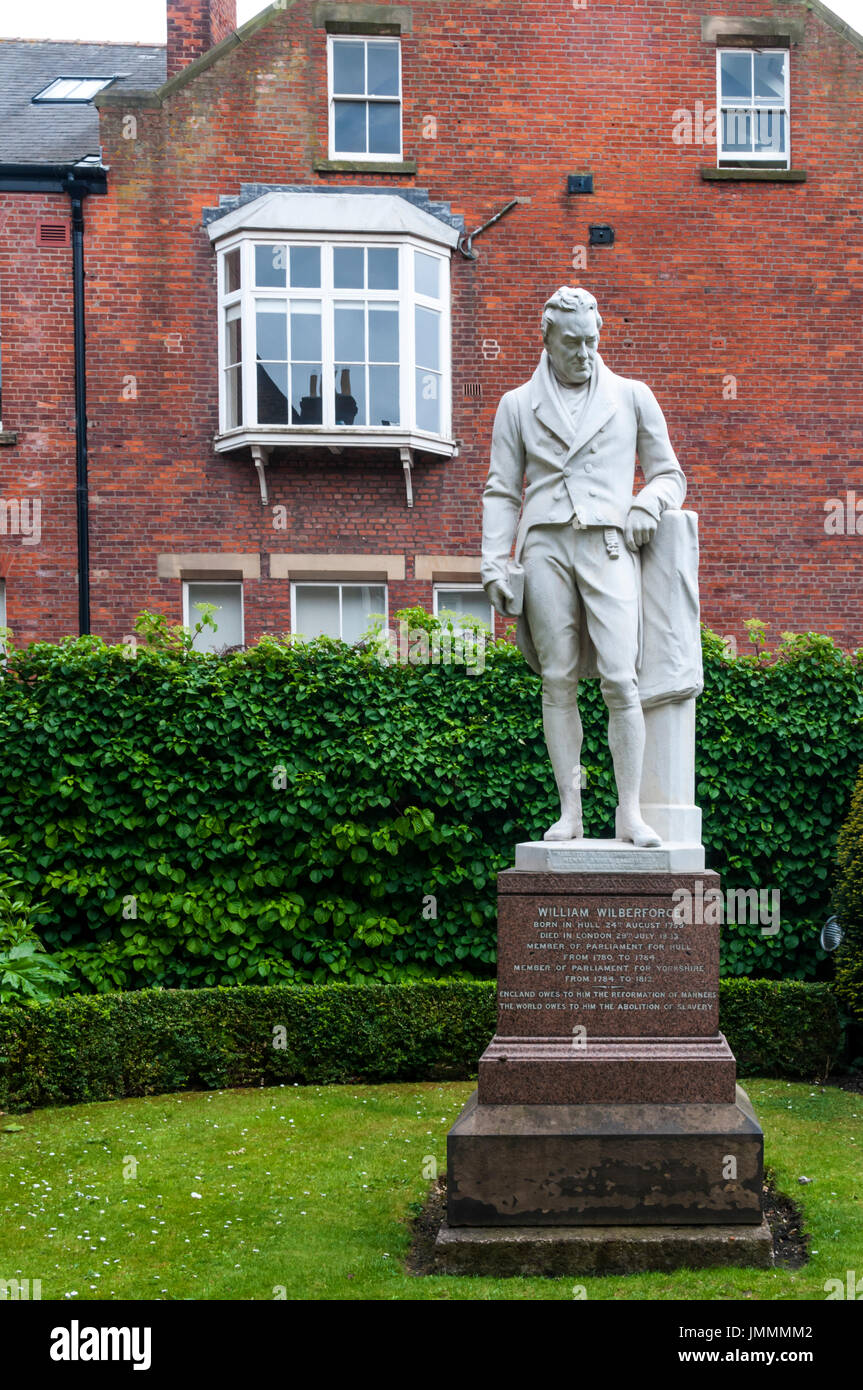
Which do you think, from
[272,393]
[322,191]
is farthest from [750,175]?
[272,393]

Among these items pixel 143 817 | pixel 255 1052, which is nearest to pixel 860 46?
pixel 143 817

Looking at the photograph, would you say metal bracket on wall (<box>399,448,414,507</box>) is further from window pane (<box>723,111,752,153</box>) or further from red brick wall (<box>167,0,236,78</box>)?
red brick wall (<box>167,0,236,78</box>)

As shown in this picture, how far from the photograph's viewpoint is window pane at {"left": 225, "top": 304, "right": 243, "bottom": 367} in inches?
614

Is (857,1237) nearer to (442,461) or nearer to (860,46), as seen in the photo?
(442,461)

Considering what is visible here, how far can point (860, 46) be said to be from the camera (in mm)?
16109

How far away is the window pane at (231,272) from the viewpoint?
15.6 meters

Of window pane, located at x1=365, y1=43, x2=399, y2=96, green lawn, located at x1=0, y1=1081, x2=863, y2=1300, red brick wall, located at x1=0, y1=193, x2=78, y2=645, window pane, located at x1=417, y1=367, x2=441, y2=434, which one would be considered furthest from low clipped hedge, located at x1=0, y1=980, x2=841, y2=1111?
window pane, located at x1=365, y1=43, x2=399, y2=96

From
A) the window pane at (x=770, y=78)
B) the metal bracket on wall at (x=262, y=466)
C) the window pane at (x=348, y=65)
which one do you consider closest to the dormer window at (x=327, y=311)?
the metal bracket on wall at (x=262, y=466)

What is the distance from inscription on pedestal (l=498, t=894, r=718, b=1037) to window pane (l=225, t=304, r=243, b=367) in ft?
35.2

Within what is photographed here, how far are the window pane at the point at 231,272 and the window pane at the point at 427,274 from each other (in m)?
2.07

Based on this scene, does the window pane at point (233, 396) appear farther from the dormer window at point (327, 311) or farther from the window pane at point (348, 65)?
the window pane at point (348, 65)

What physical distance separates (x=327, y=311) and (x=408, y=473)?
6.77 feet

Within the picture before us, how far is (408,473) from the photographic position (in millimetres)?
15281

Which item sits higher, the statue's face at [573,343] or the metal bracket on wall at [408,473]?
the metal bracket on wall at [408,473]
